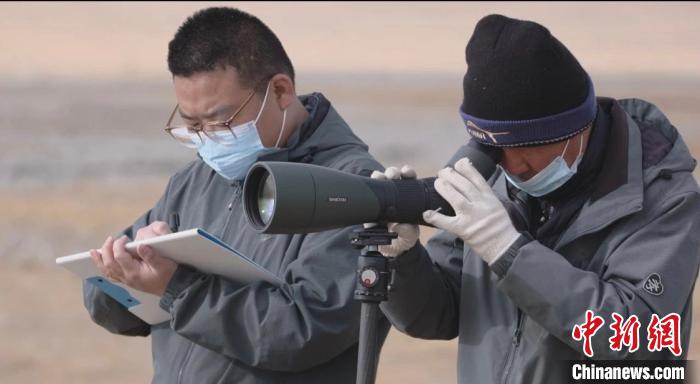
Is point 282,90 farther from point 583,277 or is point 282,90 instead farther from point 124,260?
point 583,277

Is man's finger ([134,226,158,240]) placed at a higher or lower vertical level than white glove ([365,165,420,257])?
lower

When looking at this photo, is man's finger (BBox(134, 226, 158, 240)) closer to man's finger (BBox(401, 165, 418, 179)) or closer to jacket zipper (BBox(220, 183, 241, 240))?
jacket zipper (BBox(220, 183, 241, 240))

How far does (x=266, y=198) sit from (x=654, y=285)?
0.90 m

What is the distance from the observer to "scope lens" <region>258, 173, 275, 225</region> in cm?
317

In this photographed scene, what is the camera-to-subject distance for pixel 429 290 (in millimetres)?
3451

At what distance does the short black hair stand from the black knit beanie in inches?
39.5

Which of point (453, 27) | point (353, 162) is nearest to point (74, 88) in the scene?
point (453, 27)

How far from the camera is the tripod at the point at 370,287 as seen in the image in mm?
3139

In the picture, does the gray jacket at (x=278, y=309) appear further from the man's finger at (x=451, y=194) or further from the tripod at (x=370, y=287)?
the man's finger at (x=451, y=194)

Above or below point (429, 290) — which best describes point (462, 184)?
above

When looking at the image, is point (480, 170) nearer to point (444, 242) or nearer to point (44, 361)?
point (444, 242)

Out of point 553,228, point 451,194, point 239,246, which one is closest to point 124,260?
point 239,246

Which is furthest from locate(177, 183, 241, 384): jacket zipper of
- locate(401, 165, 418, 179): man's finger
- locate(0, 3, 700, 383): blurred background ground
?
locate(0, 3, 700, 383): blurred background ground

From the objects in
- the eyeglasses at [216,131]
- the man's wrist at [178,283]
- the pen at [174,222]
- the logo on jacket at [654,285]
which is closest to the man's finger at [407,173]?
the logo on jacket at [654,285]
